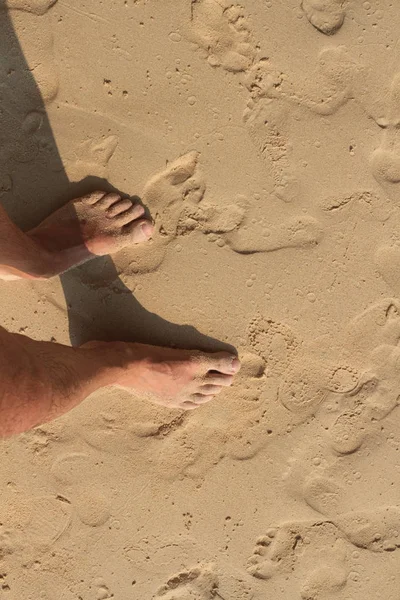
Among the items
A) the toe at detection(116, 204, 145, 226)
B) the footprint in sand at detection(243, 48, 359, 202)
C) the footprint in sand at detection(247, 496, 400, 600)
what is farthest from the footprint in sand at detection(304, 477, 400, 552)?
the toe at detection(116, 204, 145, 226)

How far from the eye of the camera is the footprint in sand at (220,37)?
2213 millimetres

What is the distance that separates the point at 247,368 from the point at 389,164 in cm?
109

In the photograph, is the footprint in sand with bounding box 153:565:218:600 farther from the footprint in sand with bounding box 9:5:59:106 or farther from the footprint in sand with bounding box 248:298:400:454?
the footprint in sand with bounding box 9:5:59:106

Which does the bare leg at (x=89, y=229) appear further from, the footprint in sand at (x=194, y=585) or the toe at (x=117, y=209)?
the footprint in sand at (x=194, y=585)

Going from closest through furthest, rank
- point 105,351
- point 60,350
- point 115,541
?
1. point 60,350
2. point 105,351
3. point 115,541

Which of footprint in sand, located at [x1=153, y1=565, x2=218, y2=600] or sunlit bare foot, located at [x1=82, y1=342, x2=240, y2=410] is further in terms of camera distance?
footprint in sand, located at [x1=153, y1=565, x2=218, y2=600]

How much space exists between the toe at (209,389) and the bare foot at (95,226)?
71cm

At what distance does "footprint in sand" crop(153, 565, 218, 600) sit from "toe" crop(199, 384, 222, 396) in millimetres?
806

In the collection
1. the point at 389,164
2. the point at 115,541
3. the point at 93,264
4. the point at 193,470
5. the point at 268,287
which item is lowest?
the point at 115,541

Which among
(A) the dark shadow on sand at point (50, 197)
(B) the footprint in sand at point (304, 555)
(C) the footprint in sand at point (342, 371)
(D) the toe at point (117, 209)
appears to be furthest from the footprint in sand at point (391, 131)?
(B) the footprint in sand at point (304, 555)

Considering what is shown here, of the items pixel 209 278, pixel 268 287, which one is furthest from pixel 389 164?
pixel 209 278

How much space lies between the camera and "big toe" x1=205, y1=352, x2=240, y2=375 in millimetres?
2260

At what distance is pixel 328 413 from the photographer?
2.29 m

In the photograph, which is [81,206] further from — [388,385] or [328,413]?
[388,385]
